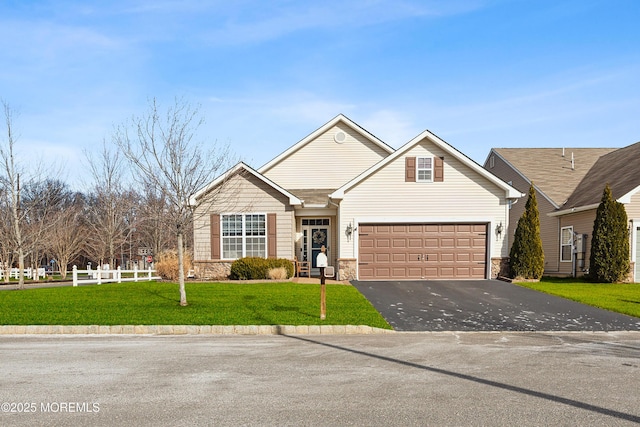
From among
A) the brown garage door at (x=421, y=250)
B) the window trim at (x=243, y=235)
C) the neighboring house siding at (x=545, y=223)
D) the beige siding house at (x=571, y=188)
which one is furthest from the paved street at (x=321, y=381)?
the neighboring house siding at (x=545, y=223)

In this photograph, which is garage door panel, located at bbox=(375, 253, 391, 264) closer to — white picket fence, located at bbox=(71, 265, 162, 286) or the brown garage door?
the brown garage door

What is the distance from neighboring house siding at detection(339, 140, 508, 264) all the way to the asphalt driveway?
9.13ft

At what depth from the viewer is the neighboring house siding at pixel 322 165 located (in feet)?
75.3

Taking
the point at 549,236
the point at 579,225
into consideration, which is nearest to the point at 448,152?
the point at 579,225

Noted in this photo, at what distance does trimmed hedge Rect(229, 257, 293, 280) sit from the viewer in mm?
18297

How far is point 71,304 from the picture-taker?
12930 millimetres

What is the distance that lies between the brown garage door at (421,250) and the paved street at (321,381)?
949cm

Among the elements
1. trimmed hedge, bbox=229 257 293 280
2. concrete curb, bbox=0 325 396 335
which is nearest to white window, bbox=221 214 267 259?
trimmed hedge, bbox=229 257 293 280

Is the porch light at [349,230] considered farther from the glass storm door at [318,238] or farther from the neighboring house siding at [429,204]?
the glass storm door at [318,238]

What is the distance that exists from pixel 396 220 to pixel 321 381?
13128 mm

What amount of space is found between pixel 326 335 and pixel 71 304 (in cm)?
773

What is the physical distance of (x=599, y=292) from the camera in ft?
50.8

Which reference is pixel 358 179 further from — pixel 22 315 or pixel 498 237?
pixel 22 315

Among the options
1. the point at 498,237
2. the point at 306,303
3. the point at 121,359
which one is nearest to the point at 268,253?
the point at 306,303
